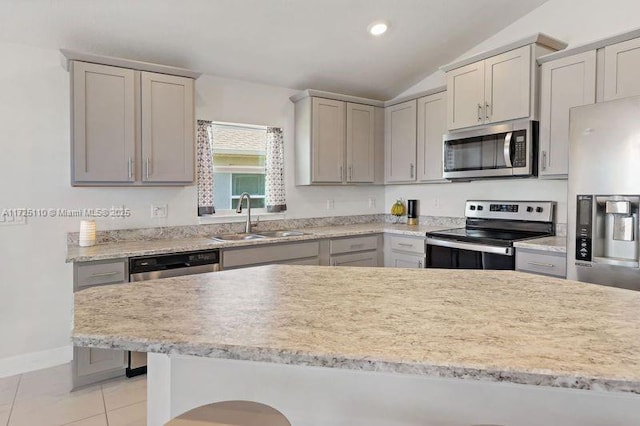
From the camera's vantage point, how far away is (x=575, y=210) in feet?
8.10

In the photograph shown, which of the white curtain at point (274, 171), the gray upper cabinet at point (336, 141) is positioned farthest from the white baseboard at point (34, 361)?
the gray upper cabinet at point (336, 141)

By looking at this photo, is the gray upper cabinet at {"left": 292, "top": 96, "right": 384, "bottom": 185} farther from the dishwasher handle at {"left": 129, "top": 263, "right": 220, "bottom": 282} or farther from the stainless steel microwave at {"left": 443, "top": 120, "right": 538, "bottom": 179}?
the dishwasher handle at {"left": 129, "top": 263, "right": 220, "bottom": 282}

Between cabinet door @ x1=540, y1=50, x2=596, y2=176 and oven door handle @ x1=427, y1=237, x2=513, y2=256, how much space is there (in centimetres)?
69

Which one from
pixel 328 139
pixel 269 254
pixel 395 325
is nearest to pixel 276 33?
pixel 328 139

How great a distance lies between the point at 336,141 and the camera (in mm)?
4164

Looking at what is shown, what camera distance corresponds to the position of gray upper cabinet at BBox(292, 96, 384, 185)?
404 centimetres

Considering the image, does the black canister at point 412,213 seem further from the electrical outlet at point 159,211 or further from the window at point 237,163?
the electrical outlet at point 159,211

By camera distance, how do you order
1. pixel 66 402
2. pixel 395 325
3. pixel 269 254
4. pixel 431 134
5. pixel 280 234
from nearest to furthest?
pixel 395 325
pixel 66 402
pixel 269 254
pixel 280 234
pixel 431 134

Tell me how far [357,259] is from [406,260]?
0.48m

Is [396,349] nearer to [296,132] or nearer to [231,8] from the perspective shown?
[231,8]

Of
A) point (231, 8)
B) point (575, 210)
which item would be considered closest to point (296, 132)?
point (231, 8)

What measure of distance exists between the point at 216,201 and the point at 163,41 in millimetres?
1429

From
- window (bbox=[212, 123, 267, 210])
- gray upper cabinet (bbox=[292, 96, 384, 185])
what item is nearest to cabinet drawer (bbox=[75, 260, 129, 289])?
window (bbox=[212, 123, 267, 210])

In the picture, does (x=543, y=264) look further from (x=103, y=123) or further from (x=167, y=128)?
(x=103, y=123)
